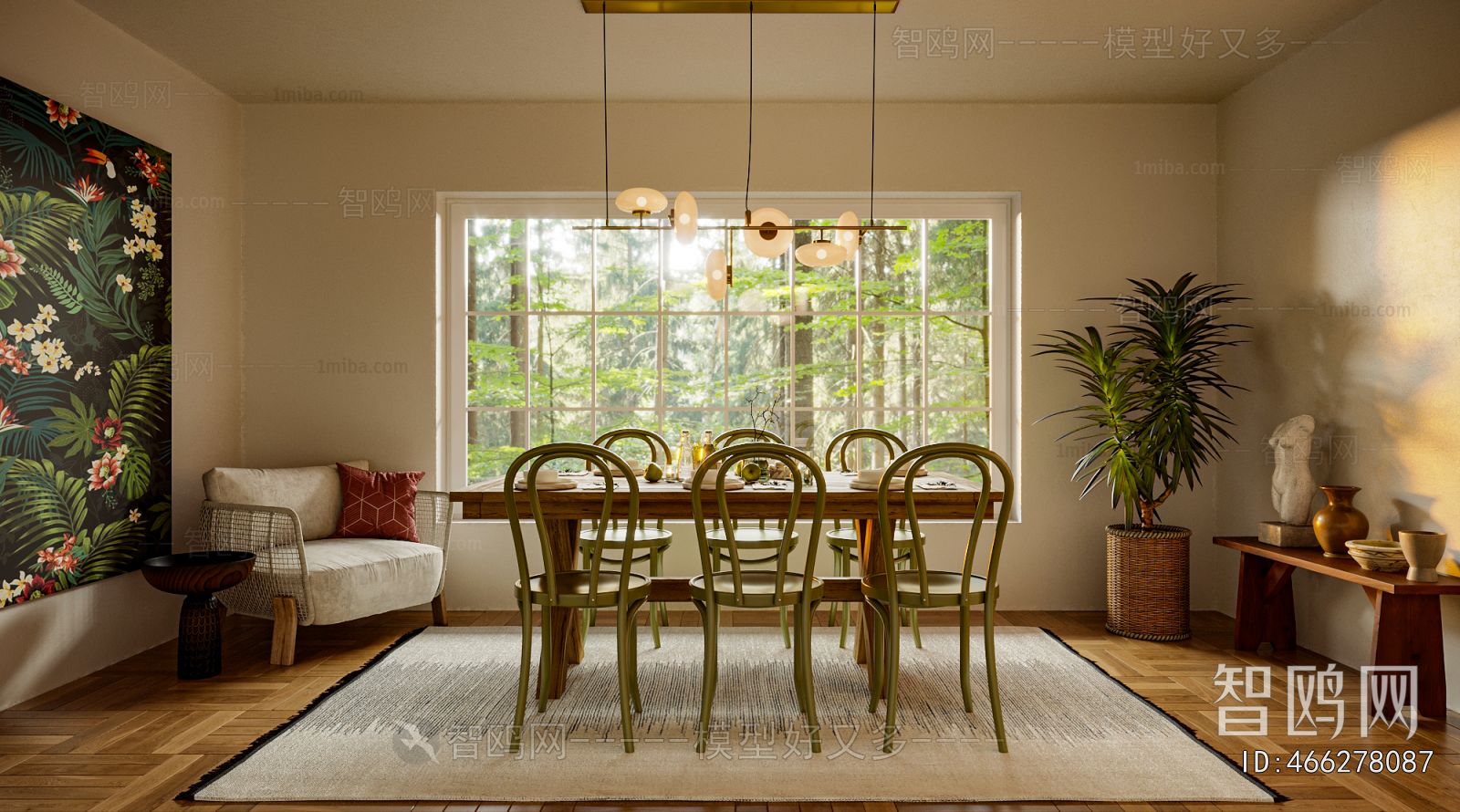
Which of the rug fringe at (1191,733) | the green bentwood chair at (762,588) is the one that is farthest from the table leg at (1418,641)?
the green bentwood chair at (762,588)

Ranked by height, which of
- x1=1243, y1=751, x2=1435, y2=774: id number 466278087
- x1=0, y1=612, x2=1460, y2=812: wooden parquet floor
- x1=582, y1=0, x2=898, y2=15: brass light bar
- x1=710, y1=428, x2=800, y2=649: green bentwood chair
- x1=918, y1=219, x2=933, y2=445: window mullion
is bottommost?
x1=0, y1=612, x2=1460, y2=812: wooden parquet floor

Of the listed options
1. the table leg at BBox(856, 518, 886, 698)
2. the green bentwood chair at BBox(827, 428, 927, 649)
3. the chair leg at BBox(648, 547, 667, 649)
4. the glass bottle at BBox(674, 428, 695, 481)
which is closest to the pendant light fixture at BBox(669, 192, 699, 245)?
the glass bottle at BBox(674, 428, 695, 481)

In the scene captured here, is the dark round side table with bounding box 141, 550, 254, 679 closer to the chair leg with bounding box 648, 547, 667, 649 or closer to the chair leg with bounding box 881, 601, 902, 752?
the chair leg with bounding box 648, 547, 667, 649

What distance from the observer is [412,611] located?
4469 mm

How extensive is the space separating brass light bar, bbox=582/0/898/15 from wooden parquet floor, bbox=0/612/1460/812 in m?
2.80

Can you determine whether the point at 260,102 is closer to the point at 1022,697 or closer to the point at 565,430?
the point at 565,430

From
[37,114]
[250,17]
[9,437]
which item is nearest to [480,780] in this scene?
[9,437]

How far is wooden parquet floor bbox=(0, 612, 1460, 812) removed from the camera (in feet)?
7.42

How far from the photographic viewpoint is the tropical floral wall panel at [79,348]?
A: 3.02 m

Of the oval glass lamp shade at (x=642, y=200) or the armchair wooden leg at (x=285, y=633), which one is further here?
the armchair wooden leg at (x=285, y=633)

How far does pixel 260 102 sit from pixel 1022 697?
468 centimetres

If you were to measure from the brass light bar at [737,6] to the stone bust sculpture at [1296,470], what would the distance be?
2415 millimetres

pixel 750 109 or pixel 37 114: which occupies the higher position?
pixel 750 109

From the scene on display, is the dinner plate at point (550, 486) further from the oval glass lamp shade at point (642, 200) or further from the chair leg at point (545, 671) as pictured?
the oval glass lamp shade at point (642, 200)
